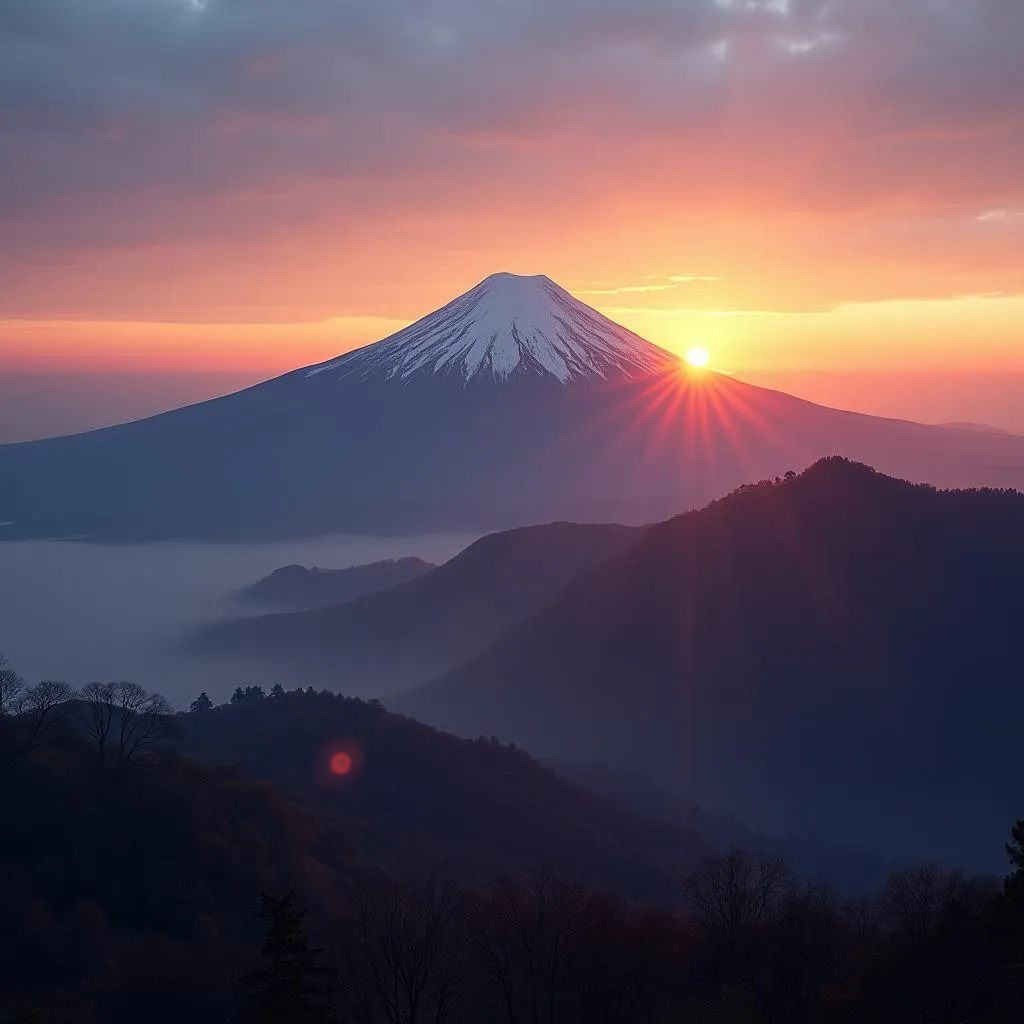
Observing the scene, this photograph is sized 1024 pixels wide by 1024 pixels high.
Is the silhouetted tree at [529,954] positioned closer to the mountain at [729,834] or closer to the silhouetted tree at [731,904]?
the silhouetted tree at [731,904]

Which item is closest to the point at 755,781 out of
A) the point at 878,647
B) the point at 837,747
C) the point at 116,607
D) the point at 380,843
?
the point at 837,747

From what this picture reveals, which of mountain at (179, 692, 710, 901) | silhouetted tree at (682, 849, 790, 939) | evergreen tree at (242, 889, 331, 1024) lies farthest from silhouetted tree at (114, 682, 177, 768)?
evergreen tree at (242, 889, 331, 1024)

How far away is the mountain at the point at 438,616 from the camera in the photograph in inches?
3809

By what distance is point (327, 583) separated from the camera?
489 feet

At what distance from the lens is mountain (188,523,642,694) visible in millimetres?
96750

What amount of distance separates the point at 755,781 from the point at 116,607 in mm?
122489

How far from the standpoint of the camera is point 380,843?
36.9 meters

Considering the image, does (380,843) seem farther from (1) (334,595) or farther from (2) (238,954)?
(1) (334,595)

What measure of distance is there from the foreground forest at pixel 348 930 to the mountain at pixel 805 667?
115 ft

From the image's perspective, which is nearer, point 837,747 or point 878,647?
point 837,747

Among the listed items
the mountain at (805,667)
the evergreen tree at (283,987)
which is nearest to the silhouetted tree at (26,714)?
the evergreen tree at (283,987)

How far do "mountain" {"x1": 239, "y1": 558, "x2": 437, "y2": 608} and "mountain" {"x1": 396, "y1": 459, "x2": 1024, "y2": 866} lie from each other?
56724mm

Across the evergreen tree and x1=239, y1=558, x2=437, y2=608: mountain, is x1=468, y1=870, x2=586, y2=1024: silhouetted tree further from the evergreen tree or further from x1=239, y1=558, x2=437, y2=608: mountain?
x1=239, y1=558, x2=437, y2=608: mountain

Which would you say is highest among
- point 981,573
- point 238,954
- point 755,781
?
point 981,573
